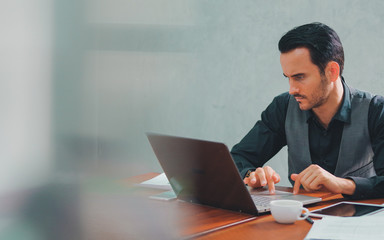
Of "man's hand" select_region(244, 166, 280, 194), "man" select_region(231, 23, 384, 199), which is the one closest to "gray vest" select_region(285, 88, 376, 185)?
"man" select_region(231, 23, 384, 199)

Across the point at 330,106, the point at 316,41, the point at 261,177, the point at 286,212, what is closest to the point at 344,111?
the point at 330,106

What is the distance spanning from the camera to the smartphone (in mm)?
952

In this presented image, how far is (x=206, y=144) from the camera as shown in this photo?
0.77 m

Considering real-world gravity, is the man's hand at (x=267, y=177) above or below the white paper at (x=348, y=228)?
below

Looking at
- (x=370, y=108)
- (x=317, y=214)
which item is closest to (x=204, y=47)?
(x=370, y=108)

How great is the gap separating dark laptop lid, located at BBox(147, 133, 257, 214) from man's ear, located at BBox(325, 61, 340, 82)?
900mm

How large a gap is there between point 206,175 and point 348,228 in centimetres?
29

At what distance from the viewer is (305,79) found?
168 centimetres

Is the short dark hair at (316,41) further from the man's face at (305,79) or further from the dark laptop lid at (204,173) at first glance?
the dark laptop lid at (204,173)

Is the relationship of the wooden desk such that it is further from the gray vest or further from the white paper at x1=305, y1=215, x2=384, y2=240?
the gray vest

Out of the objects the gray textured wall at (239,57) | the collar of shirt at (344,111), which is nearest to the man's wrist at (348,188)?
the collar of shirt at (344,111)

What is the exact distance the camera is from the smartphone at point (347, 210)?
95 cm

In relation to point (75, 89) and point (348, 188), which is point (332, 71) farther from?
point (75, 89)

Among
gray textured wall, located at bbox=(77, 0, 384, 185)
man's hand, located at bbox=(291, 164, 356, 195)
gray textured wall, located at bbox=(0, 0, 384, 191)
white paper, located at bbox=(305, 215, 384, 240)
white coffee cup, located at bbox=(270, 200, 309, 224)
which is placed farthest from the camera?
gray textured wall, located at bbox=(77, 0, 384, 185)
